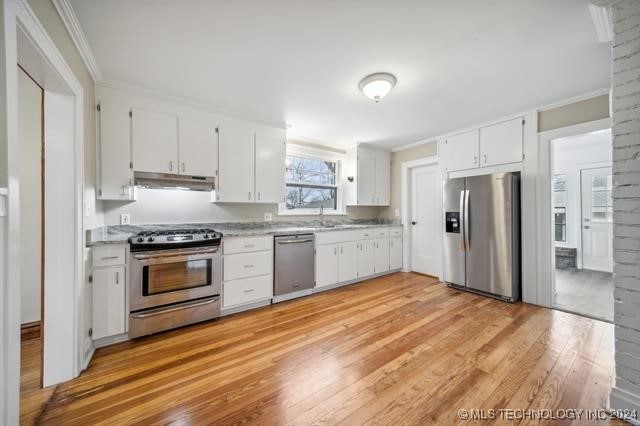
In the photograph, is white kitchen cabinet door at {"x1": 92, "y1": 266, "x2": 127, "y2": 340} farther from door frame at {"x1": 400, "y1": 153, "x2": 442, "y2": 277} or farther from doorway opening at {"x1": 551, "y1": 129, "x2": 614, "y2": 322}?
doorway opening at {"x1": 551, "y1": 129, "x2": 614, "y2": 322}

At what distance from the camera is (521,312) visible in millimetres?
2812

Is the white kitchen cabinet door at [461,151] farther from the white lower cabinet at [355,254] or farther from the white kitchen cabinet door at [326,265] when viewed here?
the white kitchen cabinet door at [326,265]

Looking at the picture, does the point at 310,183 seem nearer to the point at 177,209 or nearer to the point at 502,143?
the point at 177,209

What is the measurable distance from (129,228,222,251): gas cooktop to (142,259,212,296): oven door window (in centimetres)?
17

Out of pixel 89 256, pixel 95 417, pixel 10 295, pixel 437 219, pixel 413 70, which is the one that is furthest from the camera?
pixel 437 219

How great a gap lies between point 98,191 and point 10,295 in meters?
1.73

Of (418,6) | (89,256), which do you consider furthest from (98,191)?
(418,6)

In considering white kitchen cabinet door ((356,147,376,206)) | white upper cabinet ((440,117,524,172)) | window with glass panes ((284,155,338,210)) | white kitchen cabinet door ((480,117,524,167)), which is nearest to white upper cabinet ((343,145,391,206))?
white kitchen cabinet door ((356,147,376,206))

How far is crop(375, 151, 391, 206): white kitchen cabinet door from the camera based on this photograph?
188 inches

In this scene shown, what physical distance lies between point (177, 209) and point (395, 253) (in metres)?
3.55

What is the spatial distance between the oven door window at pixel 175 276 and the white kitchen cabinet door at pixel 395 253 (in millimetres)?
3066

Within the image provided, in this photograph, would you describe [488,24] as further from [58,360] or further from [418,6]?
[58,360]

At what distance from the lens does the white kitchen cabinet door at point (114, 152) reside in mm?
2395

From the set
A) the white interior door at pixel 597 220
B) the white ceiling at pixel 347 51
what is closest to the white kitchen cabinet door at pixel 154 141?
the white ceiling at pixel 347 51
